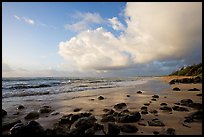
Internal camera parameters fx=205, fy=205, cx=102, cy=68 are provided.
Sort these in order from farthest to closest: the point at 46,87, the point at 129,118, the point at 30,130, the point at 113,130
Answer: the point at 46,87, the point at 129,118, the point at 113,130, the point at 30,130

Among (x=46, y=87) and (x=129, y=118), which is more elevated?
(x=46, y=87)

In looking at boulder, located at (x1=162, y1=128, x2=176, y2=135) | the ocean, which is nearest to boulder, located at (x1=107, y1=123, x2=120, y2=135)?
boulder, located at (x1=162, y1=128, x2=176, y2=135)

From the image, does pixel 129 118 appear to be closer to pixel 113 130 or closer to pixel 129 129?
pixel 129 129

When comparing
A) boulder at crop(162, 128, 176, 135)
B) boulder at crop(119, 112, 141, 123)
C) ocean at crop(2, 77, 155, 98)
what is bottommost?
boulder at crop(162, 128, 176, 135)

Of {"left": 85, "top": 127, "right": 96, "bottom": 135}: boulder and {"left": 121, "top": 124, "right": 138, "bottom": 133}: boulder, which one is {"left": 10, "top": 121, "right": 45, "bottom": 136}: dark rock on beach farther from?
{"left": 121, "top": 124, "right": 138, "bottom": 133}: boulder

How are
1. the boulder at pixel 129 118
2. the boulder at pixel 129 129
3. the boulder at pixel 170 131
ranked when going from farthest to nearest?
the boulder at pixel 129 118 < the boulder at pixel 129 129 < the boulder at pixel 170 131

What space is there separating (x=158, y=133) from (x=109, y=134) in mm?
1669

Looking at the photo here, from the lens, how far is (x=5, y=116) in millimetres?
10812

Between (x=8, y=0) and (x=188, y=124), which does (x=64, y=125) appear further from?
(x=8, y=0)

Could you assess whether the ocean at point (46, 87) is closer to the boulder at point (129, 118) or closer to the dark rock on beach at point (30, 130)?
the dark rock on beach at point (30, 130)

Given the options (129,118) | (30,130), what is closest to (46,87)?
(129,118)

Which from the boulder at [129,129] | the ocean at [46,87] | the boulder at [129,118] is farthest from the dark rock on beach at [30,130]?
the ocean at [46,87]

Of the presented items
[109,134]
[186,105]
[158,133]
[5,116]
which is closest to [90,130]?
[109,134]

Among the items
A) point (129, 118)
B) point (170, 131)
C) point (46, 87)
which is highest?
point (46, 87)
